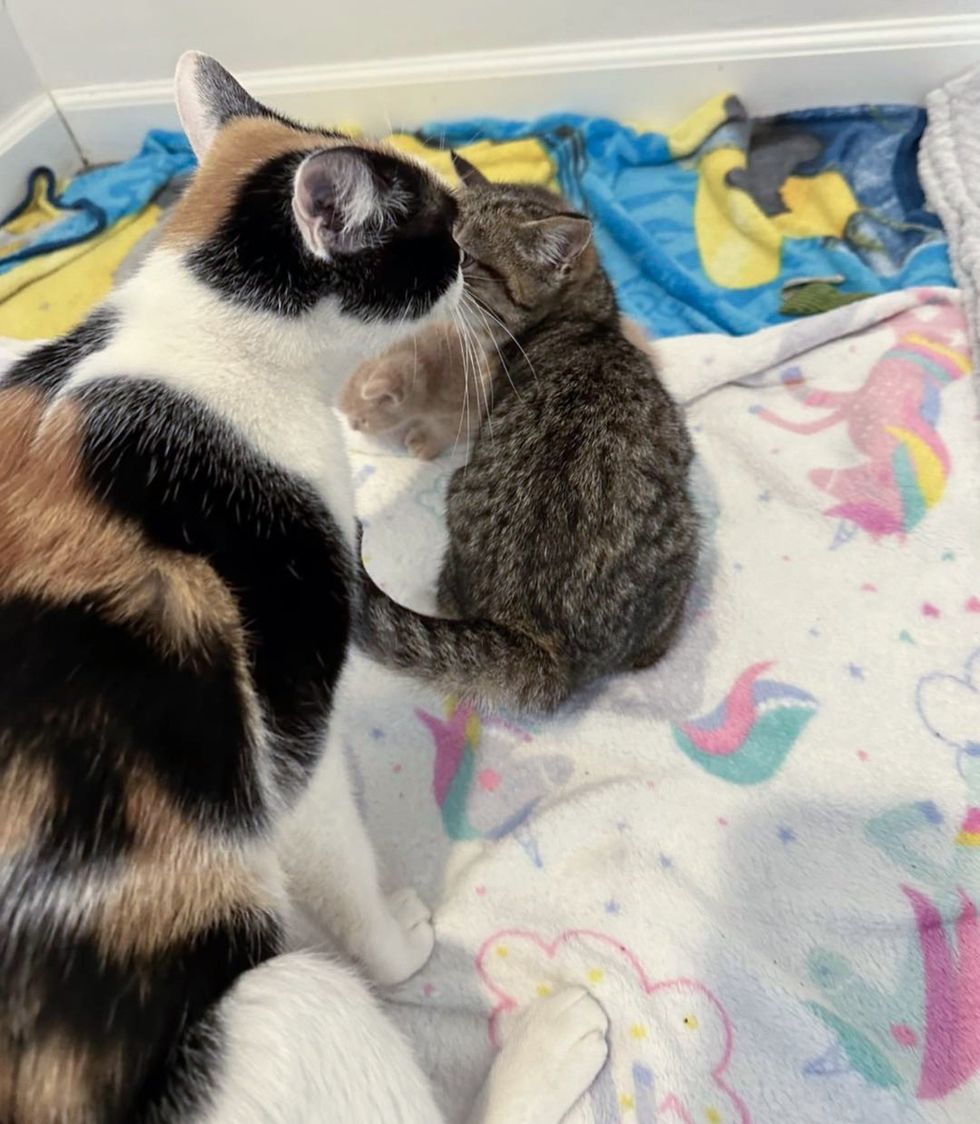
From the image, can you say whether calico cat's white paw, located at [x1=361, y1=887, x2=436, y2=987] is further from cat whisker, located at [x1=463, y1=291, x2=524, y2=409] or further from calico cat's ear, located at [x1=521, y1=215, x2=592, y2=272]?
calico cat's ear, located at [x1=521, y1=215, x2=592, y2=272]

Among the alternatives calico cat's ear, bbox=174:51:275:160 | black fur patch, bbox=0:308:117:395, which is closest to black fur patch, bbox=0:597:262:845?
black fur patch, bbox=0:308:117:395

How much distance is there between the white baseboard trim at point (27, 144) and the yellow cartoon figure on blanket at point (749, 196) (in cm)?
161

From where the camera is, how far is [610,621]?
1142mm

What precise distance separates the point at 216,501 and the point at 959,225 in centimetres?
166

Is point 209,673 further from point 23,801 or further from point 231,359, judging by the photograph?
point 231,359

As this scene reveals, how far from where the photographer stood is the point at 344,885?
93 centimetres

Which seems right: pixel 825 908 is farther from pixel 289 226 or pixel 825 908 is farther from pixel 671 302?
pixel 671 302

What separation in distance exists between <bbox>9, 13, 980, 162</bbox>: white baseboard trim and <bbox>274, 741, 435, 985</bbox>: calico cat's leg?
1.79 metres

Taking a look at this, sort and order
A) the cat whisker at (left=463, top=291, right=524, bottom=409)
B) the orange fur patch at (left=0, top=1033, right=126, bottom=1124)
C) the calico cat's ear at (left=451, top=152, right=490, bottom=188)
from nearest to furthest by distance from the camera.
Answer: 1. the orange fur patch at (left=0, top=1033, right=126, bottom=1124)
2. the cat whisker at (left=463, top=291, right=524, bottom=409)
3. the calico cat's ear at (left=451, top=152, right=490, bottom=188)

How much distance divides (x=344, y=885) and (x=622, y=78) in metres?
1.94

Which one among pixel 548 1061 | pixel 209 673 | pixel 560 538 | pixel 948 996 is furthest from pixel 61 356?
pixel 948 996

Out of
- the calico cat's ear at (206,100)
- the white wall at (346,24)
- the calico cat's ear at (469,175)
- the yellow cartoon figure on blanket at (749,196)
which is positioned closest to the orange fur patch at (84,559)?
the calico cat's ear at (206,100)

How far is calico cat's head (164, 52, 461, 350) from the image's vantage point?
78 cm

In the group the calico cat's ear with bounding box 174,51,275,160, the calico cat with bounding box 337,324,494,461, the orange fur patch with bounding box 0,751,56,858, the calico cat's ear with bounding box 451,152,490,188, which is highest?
the calico cat's ear with bounding box 174,51,275,160
